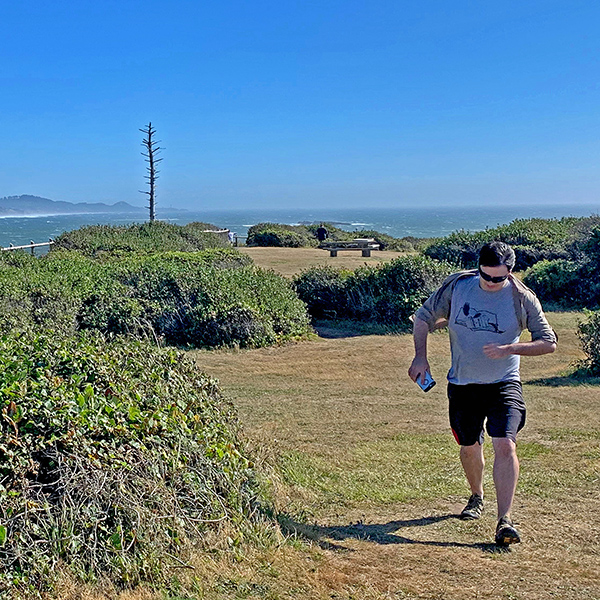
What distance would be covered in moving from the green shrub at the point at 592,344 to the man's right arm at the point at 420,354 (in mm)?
6696

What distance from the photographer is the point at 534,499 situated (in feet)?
16.0

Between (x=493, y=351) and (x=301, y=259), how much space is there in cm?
2079

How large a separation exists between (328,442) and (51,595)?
379 cm

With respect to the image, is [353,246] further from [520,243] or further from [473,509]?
[473,509]

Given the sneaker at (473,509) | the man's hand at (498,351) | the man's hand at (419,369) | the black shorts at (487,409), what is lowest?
the sneaker at (473,509)

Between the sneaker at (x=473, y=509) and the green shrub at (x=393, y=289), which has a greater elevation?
the green shrub at (x=393, y=289)

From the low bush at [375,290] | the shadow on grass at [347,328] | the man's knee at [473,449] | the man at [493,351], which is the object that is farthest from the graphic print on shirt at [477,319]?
the low bush at [375,290]

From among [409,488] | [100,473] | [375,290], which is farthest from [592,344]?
[100,473]

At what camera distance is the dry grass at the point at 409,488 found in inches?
139

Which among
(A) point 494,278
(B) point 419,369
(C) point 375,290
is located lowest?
(C) point 375,290

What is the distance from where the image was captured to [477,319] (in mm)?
4227

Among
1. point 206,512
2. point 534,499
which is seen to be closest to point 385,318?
point 534,499

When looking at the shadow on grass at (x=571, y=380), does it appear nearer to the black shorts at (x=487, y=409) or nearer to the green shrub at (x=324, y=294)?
the black shorts at (x=487, y=409)

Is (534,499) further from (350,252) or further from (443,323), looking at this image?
(350,252)
